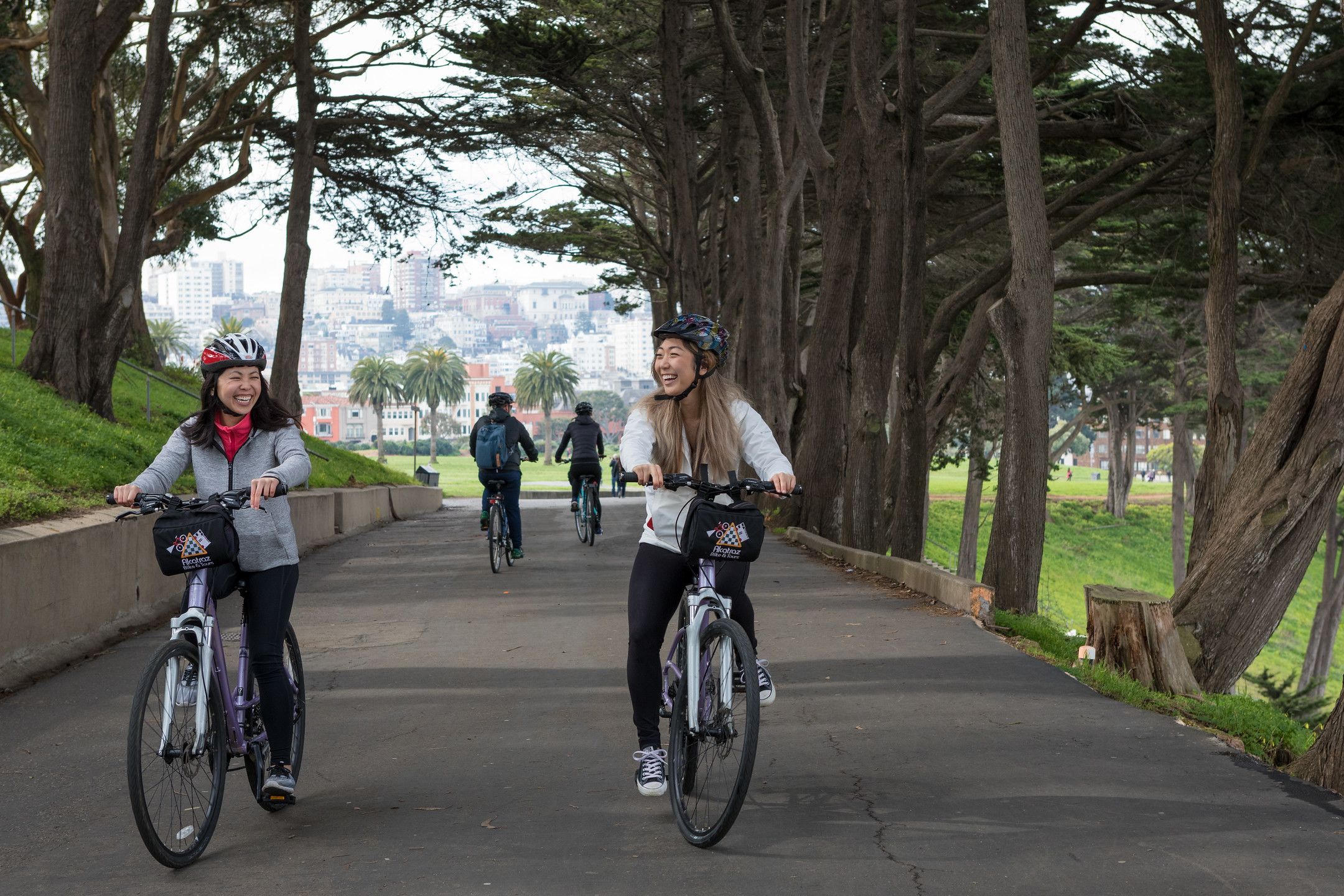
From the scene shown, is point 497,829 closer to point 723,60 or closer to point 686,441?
point 686,441

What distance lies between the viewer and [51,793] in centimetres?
578

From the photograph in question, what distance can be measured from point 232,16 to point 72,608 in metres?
19.1

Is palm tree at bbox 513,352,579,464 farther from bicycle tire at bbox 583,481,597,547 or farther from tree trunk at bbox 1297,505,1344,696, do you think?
bicycle tire at bbox 583,481,597,547

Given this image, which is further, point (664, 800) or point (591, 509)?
point (591, 509)

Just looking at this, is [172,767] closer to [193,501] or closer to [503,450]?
[193,501]

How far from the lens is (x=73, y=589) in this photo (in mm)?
9219

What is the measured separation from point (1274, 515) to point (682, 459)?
6013 millimetres

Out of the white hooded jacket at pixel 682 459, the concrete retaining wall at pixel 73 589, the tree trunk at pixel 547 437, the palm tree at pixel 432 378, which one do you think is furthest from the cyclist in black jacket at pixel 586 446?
the palm tree at pixel 432 378

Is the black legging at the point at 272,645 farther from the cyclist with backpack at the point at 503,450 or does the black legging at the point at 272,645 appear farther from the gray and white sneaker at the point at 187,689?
the cyclist with backpack at the point at 503,450

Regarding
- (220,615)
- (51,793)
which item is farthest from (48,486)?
(51,793)

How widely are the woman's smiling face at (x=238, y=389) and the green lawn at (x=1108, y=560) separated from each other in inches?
1482

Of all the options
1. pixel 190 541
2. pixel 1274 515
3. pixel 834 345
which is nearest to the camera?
pixel 190 541

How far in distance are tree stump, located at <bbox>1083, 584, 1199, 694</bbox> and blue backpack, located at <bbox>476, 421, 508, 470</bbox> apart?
23.9 ft

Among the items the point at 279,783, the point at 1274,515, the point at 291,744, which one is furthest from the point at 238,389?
the point at 1274,515
